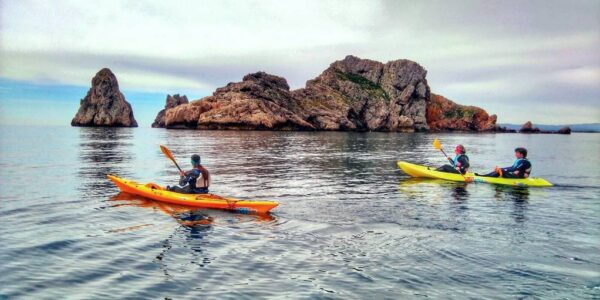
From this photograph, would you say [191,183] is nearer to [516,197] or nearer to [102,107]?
[516,197]

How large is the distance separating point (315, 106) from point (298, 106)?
7.77 metres

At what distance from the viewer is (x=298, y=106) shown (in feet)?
527

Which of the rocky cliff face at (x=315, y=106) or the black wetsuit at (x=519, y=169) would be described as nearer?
the black wetsuit at (x=519, y=169)

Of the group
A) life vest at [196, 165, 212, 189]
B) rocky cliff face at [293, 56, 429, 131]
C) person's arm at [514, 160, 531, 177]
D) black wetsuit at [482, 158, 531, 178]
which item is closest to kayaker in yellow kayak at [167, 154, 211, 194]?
life vest at [196, 165, 212, 189]

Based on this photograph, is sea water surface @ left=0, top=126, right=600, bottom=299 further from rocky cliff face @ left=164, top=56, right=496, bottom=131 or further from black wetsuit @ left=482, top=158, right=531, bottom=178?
rocky cliff face @ left=164, top=56, right=496, bottom=131

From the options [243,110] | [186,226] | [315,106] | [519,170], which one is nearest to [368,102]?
[315,106]

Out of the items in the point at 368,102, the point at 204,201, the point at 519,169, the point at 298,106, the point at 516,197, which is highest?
the point at 368,102

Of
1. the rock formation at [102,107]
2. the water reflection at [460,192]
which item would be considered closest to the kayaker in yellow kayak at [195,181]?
the water reflection at [460,192]

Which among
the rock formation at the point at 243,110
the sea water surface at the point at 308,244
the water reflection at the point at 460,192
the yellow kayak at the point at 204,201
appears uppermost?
the rock formation at the point at 243,110

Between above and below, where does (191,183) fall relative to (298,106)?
below

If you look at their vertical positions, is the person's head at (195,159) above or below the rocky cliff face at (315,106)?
below

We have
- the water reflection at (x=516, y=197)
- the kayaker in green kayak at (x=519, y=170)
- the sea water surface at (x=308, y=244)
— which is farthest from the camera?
the kayaker in green kayak at (x=519, y=170)

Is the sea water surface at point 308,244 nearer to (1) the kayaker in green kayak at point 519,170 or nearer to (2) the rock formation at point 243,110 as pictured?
(1) the kayaker in green kayak at point 519,170

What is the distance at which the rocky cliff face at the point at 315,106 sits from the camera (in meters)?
139
